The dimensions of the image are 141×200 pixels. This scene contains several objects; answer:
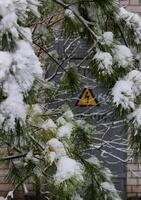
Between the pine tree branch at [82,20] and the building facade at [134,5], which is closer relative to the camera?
the pine tree branch at [82,20]

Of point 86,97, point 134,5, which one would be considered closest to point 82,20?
point 86,97

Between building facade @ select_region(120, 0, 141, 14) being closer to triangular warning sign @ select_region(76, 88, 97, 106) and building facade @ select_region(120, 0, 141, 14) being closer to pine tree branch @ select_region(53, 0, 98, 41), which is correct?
triangular warning sign @ select_region(76, 88, 97, 106)

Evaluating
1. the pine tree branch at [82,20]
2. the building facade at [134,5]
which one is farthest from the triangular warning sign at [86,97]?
the pine tree branch at [82,20]

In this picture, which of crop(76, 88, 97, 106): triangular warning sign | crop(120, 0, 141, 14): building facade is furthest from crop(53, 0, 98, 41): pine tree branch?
crop(120, 0, 141, 14): building facade

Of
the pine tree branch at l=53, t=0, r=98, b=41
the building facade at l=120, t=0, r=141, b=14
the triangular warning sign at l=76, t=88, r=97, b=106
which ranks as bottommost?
the triangular warning sign at l=76, t=88, r=97, b=106

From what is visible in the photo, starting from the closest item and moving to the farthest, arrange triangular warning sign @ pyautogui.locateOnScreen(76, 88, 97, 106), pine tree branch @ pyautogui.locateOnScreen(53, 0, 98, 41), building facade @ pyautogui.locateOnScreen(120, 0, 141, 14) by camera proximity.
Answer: pine tree branch @ pyautogui.locateOnScreen(53, 0, 98, 41), triangular warning sign @ pyautogui.locateOnScreen(76, 88, 97, 106), building facade @ pyautogui.locateOnScreen(120, 0, 141, 14)

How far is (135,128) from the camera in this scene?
5.98 ft

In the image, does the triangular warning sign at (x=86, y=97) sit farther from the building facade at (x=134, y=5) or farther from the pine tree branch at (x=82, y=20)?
the pine tree branch at (x=82, y=20)

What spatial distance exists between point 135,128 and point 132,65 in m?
0.23

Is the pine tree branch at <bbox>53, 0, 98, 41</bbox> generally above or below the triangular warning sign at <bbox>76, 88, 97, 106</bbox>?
above

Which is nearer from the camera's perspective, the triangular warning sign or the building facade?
the triangular warning sign

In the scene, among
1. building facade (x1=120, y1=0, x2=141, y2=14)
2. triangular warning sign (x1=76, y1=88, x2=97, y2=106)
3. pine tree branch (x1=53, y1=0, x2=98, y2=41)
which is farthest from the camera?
building facade (x1=120, y1=0, x2=141, y2=14)

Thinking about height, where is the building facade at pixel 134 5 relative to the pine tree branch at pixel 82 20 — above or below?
below

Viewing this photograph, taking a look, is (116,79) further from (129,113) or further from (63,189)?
(63,189)
